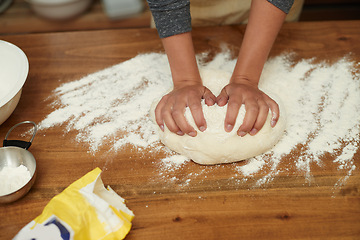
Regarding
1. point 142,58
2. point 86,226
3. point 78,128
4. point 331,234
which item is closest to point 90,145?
point 78,128

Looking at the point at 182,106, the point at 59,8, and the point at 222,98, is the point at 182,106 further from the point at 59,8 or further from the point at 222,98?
the point at 59,8

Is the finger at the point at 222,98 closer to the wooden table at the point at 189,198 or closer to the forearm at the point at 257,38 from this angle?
the forearm at the point at 257,38

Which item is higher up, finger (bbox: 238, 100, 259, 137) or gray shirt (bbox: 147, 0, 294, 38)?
gray shirt (bbox: 147, 0, 294, 38)

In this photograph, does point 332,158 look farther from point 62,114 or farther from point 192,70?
point 62,114

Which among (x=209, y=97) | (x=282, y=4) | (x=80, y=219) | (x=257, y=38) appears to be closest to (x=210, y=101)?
(x=209, y=97)

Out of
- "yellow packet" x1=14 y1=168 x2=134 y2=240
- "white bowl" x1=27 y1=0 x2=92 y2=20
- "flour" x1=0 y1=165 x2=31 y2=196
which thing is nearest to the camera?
"yellow packet" x1=14 y1=168 x2=134 y2=240

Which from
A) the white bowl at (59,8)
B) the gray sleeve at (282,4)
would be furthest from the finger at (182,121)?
the white bowl at (59,8)

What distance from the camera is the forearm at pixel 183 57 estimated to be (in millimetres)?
954

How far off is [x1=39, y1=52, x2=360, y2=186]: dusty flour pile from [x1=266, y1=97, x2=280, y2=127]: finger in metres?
0.08

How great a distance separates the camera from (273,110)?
905 millimetres

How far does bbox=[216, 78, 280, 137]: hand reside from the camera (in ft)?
2.82

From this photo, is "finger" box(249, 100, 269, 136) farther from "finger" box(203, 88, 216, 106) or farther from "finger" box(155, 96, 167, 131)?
"finger" box(155, 96, 167, 131)

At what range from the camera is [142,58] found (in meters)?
1.18

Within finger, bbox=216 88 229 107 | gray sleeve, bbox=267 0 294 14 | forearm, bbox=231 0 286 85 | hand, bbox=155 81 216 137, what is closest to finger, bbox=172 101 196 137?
hand, bbox=155 81 216 137
